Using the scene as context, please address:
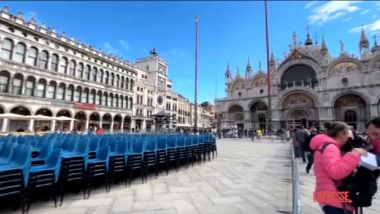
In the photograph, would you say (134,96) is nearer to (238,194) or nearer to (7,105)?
(7,105)

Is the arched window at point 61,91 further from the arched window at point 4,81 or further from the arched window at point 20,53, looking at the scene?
the arched window at point 4,81

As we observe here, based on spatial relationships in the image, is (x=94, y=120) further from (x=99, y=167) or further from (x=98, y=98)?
(x=99, y=167)

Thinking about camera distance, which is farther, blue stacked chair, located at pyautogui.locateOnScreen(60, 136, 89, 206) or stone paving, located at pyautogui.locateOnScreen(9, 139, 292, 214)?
blue stacked chair, located at pyautogui.locateOnScreen(60, 136, 89, 206)

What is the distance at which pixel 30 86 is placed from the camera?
26641 millimetres

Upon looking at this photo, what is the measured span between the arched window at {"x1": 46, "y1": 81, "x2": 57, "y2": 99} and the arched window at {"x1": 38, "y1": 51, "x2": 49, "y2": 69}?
2.31 metres

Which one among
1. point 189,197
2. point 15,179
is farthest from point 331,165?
point 15,179

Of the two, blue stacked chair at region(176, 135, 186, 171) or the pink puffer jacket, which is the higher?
the pink puffer jacket

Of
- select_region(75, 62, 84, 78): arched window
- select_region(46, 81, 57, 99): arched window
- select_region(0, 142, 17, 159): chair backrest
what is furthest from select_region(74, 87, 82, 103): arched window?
select_region(0, 142, 17, 159): chair backrest

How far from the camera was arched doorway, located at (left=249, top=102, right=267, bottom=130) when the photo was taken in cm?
4886

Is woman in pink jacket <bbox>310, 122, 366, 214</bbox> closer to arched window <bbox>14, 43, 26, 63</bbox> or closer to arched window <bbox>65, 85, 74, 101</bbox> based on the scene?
arched window <bbox>14, 43, 26, 63</bbox>

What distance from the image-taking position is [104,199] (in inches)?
190

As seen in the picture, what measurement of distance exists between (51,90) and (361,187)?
34021 millimetres

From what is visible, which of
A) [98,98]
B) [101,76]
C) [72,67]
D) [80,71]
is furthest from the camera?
[101,76]

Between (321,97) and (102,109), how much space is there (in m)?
39.6
